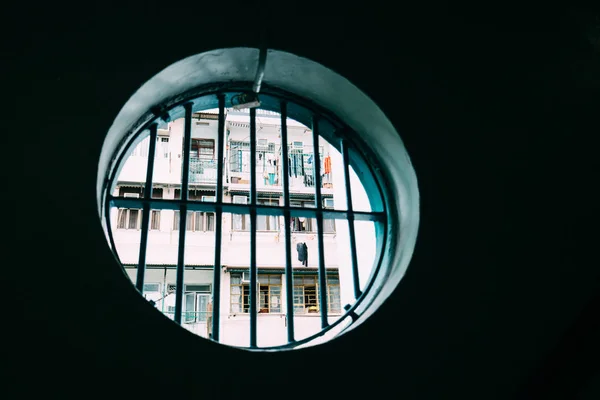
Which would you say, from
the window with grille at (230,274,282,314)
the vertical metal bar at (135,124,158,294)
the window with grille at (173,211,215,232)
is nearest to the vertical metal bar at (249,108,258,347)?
the vertical metal bar at (135,124,158,294)

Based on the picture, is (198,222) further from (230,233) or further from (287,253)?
(287,253)

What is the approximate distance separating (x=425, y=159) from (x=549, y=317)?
77 centimetres

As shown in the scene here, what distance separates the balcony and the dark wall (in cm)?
654

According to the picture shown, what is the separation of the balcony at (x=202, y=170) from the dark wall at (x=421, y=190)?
21.4 ft

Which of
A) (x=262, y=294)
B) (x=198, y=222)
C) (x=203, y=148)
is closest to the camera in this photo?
(x=203, y=148)

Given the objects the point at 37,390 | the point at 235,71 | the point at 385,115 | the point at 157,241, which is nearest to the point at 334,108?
the point at 385,115

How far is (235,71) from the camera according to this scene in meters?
2.01

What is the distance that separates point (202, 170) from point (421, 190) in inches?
272

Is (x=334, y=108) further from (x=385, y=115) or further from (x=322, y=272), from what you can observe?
(x=322, y=272)

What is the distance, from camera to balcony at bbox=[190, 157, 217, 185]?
8297 mm

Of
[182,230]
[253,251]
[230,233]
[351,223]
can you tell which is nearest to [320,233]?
[351,223]

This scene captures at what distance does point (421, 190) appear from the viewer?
6.25 feet

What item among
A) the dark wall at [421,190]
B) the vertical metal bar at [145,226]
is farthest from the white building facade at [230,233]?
the vertical metal bar at [145,226]

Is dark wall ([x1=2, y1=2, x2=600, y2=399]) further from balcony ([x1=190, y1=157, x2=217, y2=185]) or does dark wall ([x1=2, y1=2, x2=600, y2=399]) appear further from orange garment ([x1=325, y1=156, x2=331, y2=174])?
balcony ([x1=190, y1=157, x2=217, y2=185])
